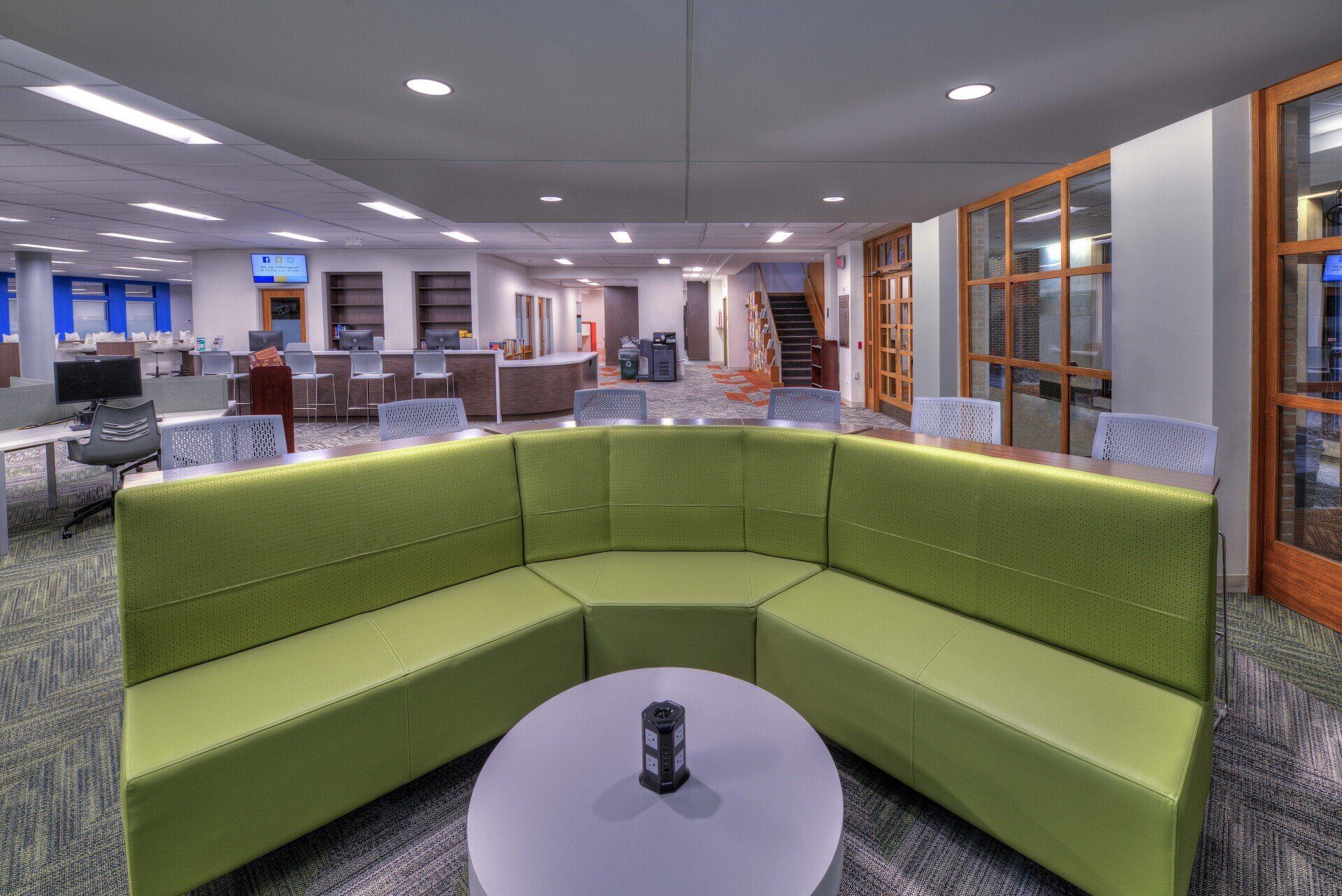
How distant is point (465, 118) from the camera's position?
250 cm

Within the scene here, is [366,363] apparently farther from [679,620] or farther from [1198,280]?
[1198,280]

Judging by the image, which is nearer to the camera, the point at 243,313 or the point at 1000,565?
the point at 1000,565

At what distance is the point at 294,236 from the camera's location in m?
8.26

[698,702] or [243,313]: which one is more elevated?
[243,313]

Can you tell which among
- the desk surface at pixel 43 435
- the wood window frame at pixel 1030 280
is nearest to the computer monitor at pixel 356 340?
the desk surface at pixel 43 435

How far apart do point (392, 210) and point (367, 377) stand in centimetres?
220

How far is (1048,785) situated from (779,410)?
2.27 meters

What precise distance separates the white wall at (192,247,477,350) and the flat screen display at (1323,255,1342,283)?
9384mm

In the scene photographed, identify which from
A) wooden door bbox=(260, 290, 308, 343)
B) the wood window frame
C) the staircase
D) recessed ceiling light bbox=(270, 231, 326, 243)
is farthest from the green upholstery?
wooden door bbox=(260, 290, 308, 343)

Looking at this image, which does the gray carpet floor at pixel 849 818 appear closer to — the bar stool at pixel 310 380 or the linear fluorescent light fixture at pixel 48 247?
the bar stool at pixel 310 380

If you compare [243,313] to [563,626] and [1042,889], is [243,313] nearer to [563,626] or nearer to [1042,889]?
[563,626]

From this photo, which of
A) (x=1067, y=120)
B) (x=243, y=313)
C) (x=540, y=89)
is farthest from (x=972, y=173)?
(x=243, y=313)

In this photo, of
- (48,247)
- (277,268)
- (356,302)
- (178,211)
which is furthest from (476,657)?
(48,247)

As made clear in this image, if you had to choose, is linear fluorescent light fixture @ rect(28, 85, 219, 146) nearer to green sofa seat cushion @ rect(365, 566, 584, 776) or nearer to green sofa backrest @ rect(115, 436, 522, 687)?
green sofa backrest @ rect(115, 436, 522, 687)
